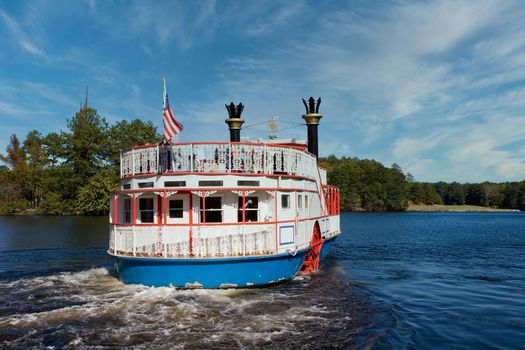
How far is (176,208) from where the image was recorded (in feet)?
55.8

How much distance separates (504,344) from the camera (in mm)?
11414

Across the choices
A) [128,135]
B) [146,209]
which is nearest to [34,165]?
[128,135]

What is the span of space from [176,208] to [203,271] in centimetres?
275

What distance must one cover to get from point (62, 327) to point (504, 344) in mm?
11096

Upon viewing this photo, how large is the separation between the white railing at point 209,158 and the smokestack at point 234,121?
681 cm

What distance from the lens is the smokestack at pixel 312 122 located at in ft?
83.0

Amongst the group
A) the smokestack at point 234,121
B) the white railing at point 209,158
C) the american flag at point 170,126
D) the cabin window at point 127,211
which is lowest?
the cabin window at point 127,211

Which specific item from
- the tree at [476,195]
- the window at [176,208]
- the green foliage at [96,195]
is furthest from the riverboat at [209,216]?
the tree at [476,195]

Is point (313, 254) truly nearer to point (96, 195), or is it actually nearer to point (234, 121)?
point (234, 121)

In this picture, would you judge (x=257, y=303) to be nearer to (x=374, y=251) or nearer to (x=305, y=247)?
(x=305, y=247)

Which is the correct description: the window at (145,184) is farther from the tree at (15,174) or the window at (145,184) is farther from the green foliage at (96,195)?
the tree at (15,174)

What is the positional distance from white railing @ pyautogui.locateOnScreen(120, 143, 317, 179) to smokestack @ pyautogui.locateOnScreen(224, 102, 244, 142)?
6.81 metres

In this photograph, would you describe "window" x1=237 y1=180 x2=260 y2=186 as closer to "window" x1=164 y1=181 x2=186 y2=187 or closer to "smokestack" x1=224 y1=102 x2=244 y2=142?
"window" x1=164 y1=181 x2=186 y2=187

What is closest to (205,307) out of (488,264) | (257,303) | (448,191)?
(257,303)
